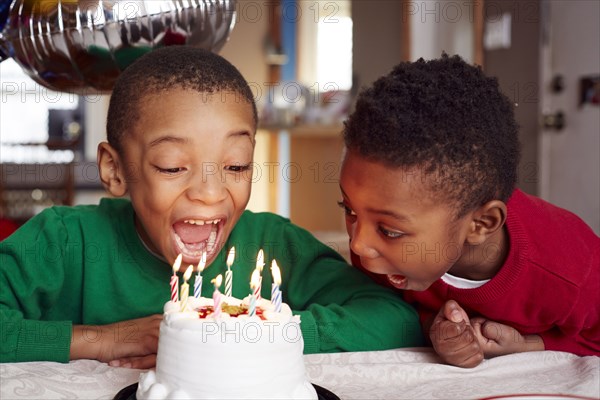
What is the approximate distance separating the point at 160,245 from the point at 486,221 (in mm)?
548

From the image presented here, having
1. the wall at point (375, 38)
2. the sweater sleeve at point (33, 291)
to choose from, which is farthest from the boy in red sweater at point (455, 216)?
the wall at point (375, 38)

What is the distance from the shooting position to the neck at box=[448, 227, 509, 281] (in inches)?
46.7

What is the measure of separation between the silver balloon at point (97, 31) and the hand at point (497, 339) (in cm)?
88

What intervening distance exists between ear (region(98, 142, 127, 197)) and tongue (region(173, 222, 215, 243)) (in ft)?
0.44

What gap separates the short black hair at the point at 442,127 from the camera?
0.97 m

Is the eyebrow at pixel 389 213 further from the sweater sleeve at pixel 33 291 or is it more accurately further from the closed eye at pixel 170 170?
the sweater sleeve at pixel 33 291

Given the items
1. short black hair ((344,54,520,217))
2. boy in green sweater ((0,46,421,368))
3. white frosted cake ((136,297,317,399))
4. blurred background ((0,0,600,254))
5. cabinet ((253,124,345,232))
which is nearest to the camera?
white frosted cake ((136,297,317,399))

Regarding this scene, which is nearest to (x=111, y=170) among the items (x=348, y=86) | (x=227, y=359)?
(x=227, y=359)

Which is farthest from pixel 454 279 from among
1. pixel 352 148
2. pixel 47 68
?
pixel 47 68

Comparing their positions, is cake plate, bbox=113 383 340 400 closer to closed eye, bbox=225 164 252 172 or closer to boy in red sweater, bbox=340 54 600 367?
boy in red sweater, bbox=340 54 600 367

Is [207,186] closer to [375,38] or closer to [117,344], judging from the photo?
[117,344]

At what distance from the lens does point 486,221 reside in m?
1.09

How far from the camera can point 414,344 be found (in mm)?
1192

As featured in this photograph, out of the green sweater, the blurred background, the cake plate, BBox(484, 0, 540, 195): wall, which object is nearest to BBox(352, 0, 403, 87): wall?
the blurred background
